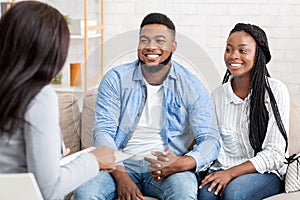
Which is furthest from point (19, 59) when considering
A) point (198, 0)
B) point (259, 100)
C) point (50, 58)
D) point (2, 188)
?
point (198, 0)

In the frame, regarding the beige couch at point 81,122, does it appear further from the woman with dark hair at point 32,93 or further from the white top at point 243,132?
the woman with dark hair at point 32,93

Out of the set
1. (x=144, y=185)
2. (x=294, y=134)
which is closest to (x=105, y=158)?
(x=144, y=185)

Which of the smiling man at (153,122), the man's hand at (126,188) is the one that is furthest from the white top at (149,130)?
the man's hand at (126,188)

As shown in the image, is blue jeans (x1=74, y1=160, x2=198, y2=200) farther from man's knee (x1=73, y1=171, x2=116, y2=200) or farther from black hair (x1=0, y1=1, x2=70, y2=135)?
black hair (x1=0, y1=1, x2=70, y2=135)

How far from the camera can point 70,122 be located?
2381 mm

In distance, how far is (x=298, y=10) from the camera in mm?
3393

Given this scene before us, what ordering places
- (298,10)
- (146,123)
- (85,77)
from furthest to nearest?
(298,10), (85,77), (146,123)

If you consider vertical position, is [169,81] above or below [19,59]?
below

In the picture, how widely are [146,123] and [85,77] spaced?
0.99 feet

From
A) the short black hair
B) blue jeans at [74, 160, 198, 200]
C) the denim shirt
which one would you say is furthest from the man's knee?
the short black hair

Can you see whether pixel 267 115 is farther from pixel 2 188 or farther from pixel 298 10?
pixel 298 10

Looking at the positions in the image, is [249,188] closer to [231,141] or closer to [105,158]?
[231,141]

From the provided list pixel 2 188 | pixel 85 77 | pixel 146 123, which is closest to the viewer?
pixel 2 188

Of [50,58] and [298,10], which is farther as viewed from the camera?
[298,10]
